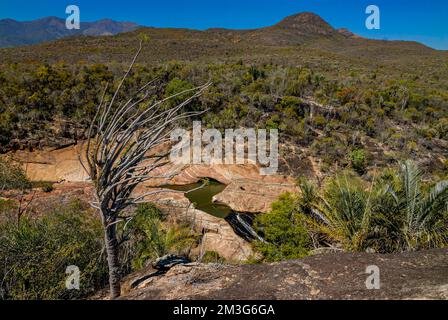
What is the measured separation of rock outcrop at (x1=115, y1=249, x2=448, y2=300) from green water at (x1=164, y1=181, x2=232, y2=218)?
11375 millimetres

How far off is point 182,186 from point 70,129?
8.41m

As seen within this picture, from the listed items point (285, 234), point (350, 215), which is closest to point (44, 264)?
point (350, 215)

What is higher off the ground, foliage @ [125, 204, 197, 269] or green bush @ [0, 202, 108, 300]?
green bush @ [0, 202, 108, 300]

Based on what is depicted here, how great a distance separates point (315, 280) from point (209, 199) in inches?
558

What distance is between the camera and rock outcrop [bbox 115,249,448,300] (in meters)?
3.11

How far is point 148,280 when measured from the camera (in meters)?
4.35

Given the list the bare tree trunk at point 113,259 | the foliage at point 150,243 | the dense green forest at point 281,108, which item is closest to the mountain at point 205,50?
the dense green forest at point 281,108

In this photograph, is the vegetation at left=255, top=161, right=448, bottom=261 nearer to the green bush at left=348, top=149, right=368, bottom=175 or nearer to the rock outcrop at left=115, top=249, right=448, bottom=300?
the rock outcrop at left=115, top=249, right=448, bottom=300

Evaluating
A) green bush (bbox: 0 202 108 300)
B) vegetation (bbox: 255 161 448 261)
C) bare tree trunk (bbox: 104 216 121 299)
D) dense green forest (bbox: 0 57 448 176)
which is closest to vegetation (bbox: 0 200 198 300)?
green bush (bbox: 0 202 108 300)

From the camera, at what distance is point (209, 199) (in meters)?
17.5

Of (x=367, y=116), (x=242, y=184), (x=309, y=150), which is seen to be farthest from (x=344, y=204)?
(x=367, y=116)

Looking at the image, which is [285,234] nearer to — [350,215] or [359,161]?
[350,215]

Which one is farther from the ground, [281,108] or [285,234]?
[281,108]

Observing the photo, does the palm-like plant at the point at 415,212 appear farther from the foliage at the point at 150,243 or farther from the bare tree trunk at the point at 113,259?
the bare tree trunk at the point at 113,259
